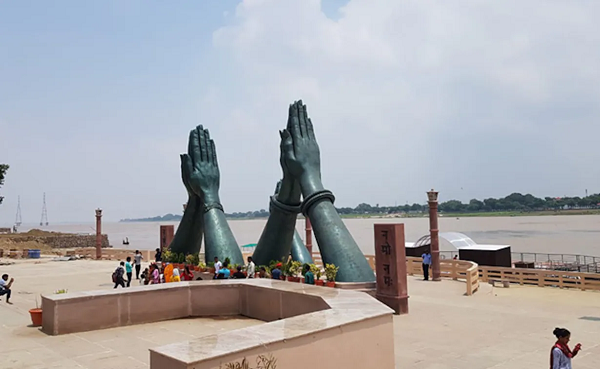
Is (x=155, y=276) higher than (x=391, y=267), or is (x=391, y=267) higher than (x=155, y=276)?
(x=391, y=267)

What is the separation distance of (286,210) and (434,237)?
6.30m

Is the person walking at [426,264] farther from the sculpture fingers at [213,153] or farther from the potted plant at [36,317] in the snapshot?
the potted plant at [36,317]

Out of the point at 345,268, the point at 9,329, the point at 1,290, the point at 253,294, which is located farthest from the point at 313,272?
the point at 1,290

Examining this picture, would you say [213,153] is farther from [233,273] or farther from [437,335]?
[437,335]

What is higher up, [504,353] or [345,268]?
[345,268]

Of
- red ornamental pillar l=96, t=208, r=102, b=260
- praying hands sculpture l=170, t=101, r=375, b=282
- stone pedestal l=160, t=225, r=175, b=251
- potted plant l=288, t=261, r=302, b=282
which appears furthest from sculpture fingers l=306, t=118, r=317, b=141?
red ornamental pillar l=96, t=208, r=102, b=260

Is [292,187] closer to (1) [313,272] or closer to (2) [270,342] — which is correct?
(1) [313,272]

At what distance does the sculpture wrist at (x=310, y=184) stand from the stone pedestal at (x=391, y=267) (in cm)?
276

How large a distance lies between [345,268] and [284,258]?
3847 millimetres

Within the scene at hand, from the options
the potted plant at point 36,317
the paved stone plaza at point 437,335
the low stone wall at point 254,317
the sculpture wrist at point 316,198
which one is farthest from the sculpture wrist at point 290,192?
the potted plant at point 36,317

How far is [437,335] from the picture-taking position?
951 centimetres

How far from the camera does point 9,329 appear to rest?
29.5ft

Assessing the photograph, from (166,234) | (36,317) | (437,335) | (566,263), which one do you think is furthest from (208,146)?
(566,263)

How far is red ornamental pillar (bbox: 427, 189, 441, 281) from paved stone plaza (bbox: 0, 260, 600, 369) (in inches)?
154
